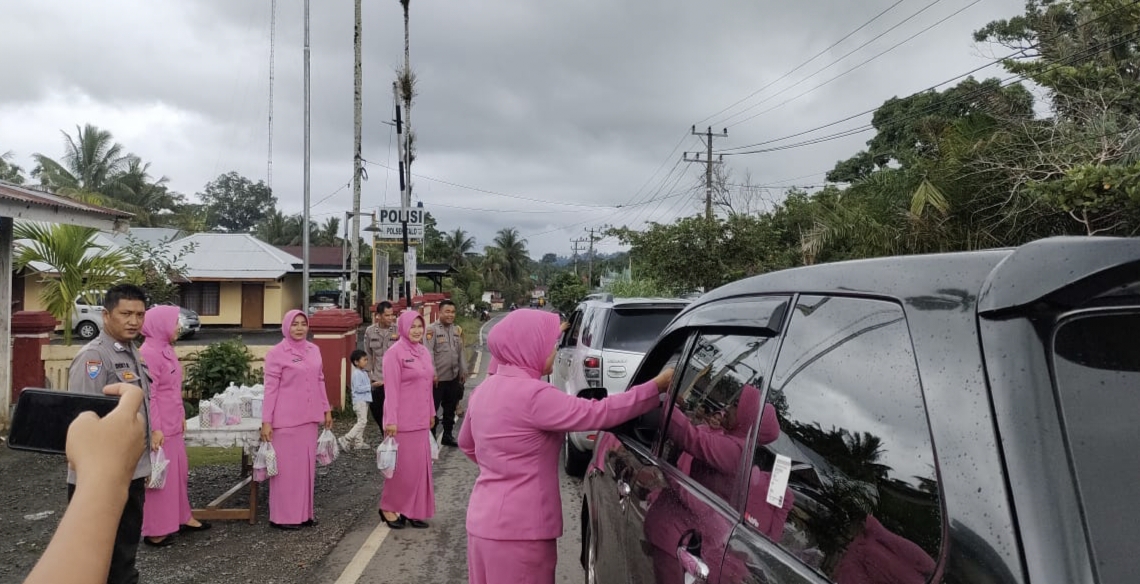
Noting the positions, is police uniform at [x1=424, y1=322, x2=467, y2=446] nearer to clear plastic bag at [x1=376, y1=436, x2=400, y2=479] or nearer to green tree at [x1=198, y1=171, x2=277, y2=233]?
clear plastic bag at [x1=376, y1=436, x2=400, y2=479]

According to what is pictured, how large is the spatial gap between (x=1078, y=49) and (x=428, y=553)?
43.5 feet

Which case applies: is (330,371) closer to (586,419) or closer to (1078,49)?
(586,419)

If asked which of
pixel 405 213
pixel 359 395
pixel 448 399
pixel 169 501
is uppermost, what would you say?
pixel 405 213

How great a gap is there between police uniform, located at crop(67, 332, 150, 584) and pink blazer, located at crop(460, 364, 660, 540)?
1977mm

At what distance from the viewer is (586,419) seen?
2904 mm

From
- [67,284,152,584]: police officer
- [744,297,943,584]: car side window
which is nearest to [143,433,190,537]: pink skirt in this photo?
[67,284,152,584]: police officer

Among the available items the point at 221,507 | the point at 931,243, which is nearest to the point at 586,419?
the point at 221,507

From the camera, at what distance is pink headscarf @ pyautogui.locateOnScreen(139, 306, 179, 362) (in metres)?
5.52

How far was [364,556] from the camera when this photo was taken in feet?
17.6

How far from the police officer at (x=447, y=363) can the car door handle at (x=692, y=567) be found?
23.4 ft

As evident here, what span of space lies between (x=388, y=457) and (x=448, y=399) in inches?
143

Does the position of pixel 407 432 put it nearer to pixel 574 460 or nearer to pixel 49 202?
pixel 574 460

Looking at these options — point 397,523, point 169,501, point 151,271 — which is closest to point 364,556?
point 397,523

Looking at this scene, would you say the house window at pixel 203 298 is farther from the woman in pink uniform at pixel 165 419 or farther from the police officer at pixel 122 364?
the police officer at pixel 122 364
